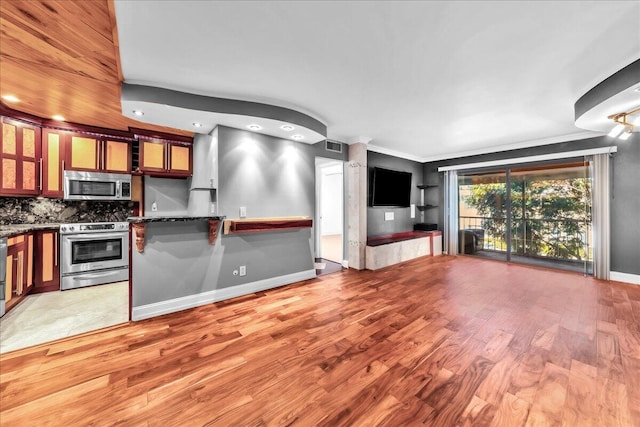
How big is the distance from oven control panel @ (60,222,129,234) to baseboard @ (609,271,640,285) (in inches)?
316

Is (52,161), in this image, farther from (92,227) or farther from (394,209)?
(394,209)

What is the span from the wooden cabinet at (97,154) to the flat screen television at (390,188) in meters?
4.54

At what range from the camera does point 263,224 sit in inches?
133

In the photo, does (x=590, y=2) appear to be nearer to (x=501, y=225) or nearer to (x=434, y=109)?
(x=434, y=109)

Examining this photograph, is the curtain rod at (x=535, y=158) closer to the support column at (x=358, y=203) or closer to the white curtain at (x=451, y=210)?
the white curtain at (x=451, y=210)

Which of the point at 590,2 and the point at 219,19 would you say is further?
the point at 219,19

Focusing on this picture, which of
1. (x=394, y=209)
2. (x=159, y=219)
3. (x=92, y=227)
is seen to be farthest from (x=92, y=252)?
(x=394, y=209)

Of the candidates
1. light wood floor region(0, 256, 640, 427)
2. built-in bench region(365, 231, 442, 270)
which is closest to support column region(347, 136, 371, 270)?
built-in bench region(365, 231, 442, 270)

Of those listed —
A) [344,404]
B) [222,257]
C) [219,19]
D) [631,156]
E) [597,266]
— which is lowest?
[344,404]

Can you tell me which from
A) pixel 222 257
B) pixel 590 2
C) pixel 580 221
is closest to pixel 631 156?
pixel 580 221

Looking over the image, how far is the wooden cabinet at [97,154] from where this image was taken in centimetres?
362

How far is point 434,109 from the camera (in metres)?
3.21

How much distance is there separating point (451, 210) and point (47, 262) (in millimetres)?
7608

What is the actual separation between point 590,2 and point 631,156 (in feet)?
13.3
